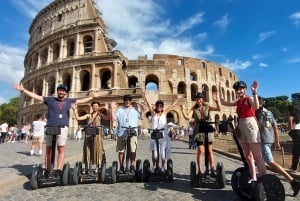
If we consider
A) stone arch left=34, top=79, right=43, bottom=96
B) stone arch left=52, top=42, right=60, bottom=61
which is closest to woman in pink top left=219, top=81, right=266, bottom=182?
stone arch left=52, top=42, right=60, bottom=61

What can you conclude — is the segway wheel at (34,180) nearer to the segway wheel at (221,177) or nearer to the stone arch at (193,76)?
the segway wheel at (221,177)

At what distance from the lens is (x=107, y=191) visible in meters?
5.00

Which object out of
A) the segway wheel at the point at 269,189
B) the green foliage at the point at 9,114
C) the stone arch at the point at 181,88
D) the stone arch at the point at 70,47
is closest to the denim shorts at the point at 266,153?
the segway wheel at the point at 269,189

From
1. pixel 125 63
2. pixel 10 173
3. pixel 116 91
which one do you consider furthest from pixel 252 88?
pixel 125 63

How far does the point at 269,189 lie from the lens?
12.7ft

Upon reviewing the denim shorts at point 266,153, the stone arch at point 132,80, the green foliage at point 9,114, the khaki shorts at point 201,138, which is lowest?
the denim shorts at point 266,153

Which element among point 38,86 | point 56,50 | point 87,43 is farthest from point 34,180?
point 38,86

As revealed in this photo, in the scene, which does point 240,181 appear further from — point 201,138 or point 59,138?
point 59,138

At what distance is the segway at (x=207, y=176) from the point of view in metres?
5.06

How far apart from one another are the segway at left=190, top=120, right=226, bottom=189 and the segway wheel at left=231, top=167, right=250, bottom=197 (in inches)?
21.1

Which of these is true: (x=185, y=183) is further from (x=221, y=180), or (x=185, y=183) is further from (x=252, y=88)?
(x=252, y=88)

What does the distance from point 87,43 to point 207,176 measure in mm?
33745

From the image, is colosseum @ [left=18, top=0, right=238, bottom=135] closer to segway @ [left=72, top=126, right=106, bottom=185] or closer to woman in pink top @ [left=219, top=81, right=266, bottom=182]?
segway @ [left=72, top=126, right=106, bottom=185]

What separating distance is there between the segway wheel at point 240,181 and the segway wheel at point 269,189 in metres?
0.49
